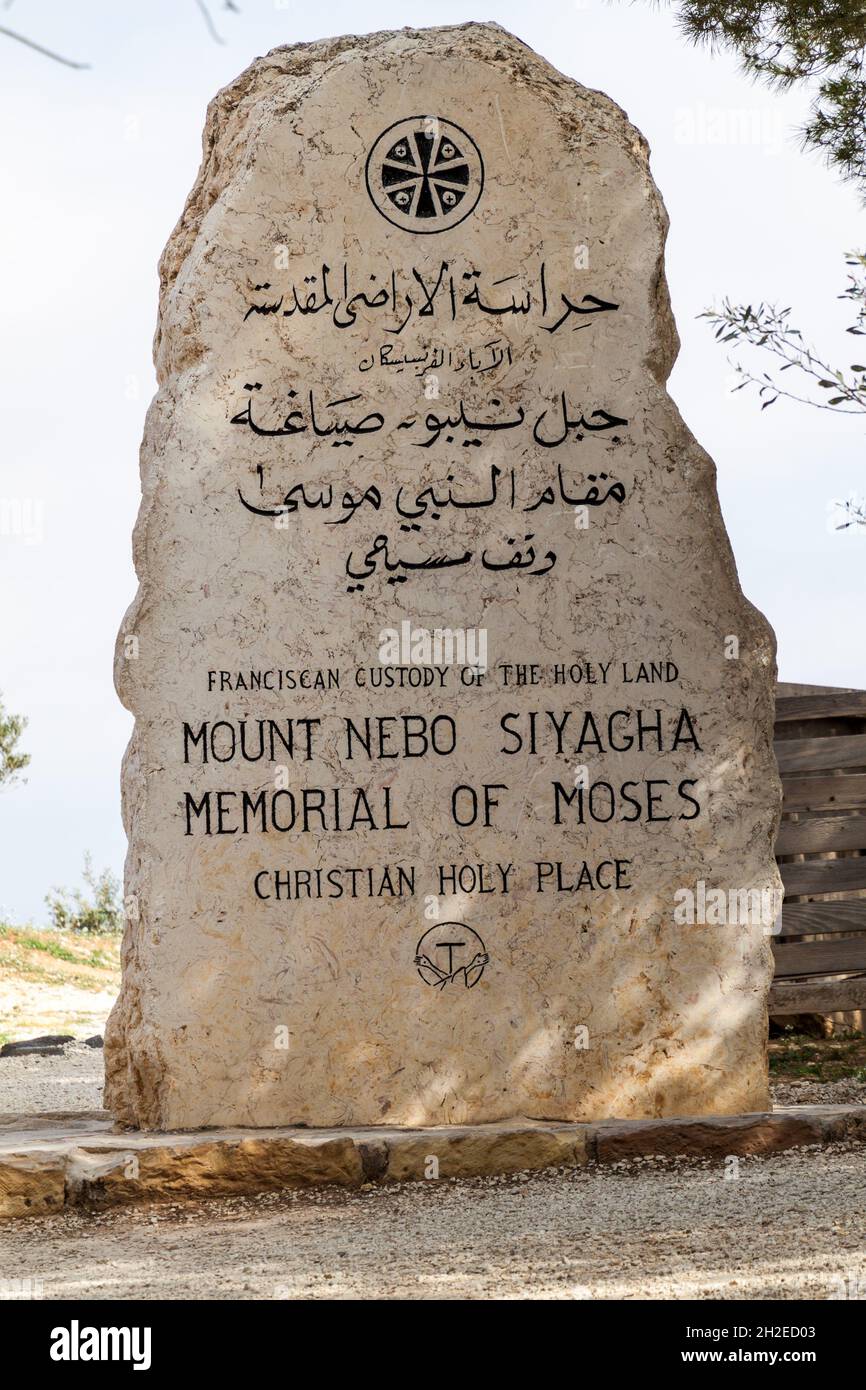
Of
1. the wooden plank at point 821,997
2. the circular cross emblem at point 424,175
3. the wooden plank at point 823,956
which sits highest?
the circular cross emblem at point 424,175

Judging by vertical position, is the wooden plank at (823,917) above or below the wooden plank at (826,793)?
below

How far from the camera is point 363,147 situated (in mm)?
6582

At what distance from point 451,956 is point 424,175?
349cm

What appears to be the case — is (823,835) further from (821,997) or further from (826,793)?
(821,997)

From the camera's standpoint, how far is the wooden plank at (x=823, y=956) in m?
8.58

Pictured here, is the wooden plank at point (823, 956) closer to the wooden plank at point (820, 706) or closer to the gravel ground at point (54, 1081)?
the wooden plank at point (820, 706)

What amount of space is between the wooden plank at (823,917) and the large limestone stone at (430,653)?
2.38m

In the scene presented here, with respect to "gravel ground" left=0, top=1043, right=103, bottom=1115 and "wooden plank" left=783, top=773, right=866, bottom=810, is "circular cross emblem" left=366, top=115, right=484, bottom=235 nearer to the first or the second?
"wooden plank" left=783, top=773, right=866, bottom=810

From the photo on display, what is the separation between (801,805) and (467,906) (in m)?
3.30

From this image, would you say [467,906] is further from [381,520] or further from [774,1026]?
[774,1026]

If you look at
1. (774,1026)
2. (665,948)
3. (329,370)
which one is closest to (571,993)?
(665,948)

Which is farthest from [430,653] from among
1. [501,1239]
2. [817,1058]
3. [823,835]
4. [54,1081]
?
[54,1081]

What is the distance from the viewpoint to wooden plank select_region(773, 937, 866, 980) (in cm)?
858

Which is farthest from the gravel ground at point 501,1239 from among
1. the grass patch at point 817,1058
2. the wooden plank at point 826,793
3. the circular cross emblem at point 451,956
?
the wooden plank at point 826,793
